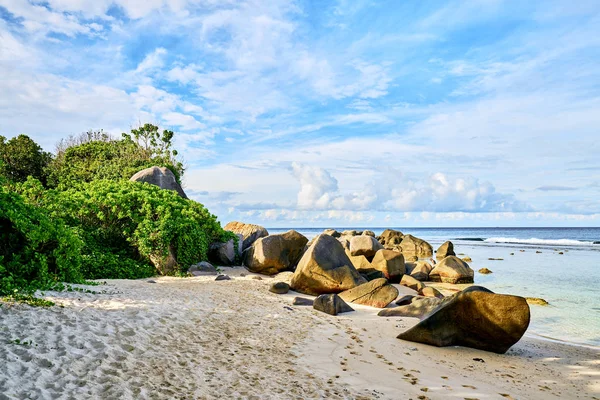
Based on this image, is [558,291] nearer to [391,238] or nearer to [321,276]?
[321,276]

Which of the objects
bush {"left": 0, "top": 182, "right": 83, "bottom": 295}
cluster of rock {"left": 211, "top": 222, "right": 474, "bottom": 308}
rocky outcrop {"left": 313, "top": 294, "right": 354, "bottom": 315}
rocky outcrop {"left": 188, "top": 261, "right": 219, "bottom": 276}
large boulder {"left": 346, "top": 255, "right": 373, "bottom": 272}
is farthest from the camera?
large boulder {"left": 346, "top": 255, "right": 373, "bottom": 272}

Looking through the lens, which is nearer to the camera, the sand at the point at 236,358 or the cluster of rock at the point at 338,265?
the sand at the point at 236,358

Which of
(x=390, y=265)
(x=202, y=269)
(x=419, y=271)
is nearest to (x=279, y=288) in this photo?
(x=202, y=269)

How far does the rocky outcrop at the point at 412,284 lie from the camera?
16.2m

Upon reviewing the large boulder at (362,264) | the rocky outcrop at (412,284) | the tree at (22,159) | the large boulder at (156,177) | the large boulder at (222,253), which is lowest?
the rocky outcrop at (412,284)

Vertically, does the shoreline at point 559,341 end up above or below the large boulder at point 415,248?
below

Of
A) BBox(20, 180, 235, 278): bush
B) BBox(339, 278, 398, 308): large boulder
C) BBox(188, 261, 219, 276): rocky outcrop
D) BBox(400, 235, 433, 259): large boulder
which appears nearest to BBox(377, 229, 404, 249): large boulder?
BBox(400, 235, 433, 259): large boulder

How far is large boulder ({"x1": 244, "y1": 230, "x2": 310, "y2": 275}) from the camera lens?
17.0 m

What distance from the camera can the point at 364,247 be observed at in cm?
2002

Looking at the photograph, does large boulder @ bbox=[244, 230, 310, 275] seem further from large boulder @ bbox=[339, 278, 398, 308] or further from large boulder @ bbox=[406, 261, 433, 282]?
large boulder @ bbox=[406, 261, 433, 282]

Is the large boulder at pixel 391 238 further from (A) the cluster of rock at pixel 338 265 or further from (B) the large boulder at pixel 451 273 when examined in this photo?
(B) the large boulder at pixel 451 273

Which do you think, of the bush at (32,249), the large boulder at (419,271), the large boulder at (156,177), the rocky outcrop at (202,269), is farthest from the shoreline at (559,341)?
the large boulder at (156,177)

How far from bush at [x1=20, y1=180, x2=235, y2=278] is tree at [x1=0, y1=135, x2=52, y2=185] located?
70.7 feet

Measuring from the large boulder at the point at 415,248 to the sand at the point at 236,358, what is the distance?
25291 mm
